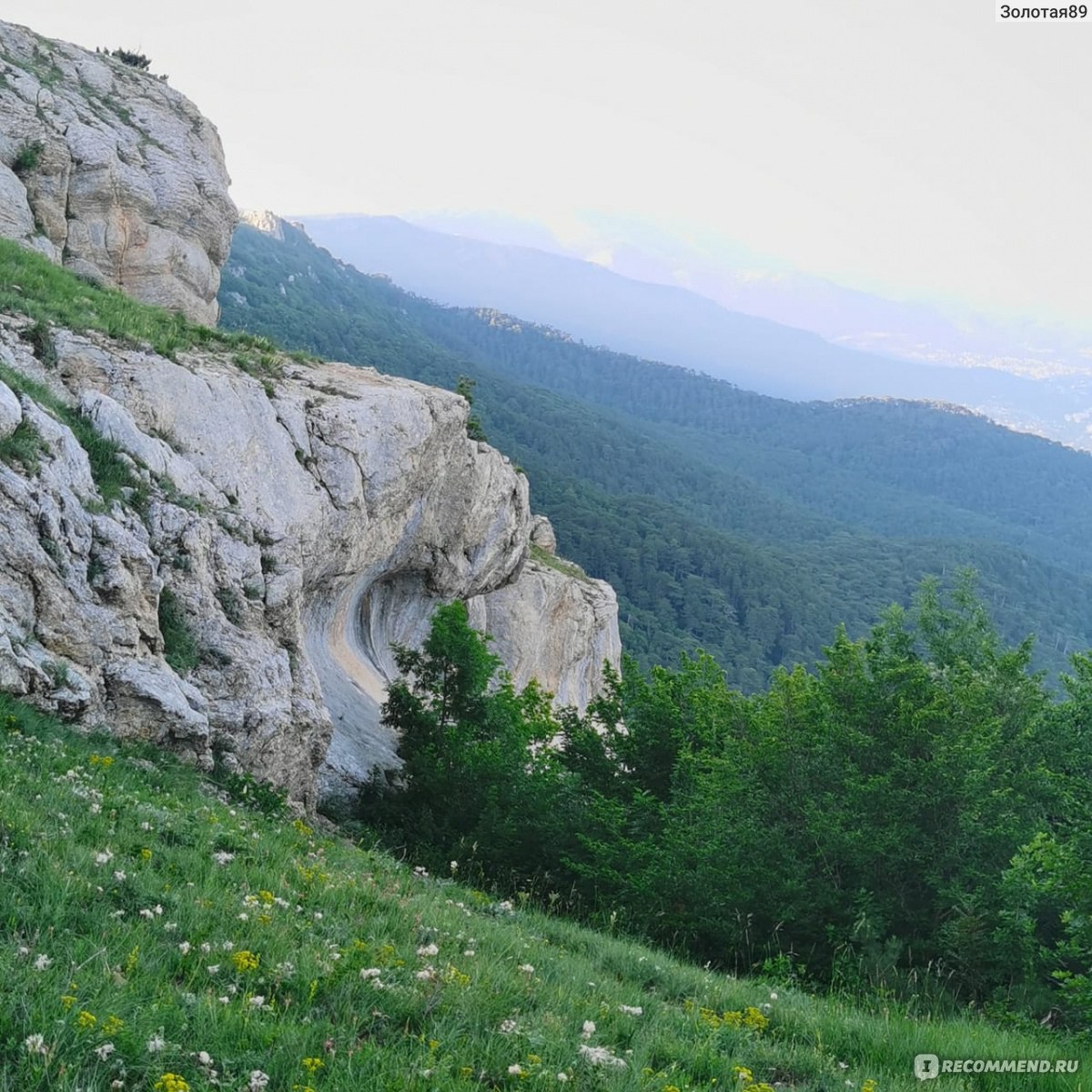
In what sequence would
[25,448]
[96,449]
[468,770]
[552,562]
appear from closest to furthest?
[25,448]
[96,449]
[468,770]
[552,562]

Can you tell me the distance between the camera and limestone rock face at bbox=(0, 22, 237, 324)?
26719 millimetres

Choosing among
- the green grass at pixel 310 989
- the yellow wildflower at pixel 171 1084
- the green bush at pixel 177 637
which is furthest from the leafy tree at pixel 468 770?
the yellow wildflower at pixel 171 1084

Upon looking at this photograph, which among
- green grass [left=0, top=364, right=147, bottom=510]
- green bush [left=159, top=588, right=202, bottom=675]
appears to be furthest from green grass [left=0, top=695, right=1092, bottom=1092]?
green grass [left=0, top=364, right=147, bottom=510]

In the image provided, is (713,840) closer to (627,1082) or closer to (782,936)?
(782,936)

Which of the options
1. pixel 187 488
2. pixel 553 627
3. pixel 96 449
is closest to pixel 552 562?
pixel 553 627

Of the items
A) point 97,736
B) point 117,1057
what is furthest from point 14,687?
point 117,1057

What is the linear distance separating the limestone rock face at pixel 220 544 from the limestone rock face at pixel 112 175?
9.18 m

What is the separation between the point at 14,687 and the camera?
10.4m

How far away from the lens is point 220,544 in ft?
50.9

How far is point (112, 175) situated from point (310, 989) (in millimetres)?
30116

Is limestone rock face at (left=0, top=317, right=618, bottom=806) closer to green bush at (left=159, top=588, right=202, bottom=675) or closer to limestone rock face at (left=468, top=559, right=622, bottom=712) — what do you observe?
green bush at (left=159, top=588, right=202, bottom=675)

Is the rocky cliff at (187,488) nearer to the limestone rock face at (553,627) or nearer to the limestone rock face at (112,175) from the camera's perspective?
the limestone rock face at (112,175)

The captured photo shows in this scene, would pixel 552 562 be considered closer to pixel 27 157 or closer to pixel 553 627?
pixel 553 627

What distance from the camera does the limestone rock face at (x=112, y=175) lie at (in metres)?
26.7
